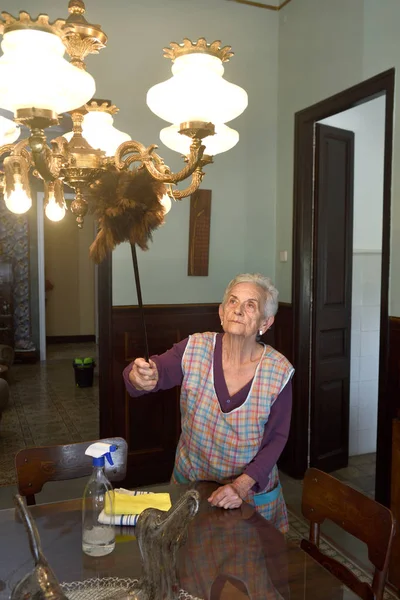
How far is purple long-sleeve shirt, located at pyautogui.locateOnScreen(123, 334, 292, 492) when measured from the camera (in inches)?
73.9

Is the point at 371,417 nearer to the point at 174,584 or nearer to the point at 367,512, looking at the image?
the point at 367,512

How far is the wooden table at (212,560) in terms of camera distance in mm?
1229

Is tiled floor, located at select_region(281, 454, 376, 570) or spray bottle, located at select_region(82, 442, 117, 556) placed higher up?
spray bottle, located at select_region(82, 442, 117, 556)

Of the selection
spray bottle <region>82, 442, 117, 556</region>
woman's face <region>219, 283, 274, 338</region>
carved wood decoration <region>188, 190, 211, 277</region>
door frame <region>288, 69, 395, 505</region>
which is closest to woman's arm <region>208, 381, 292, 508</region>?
woman's face <region>219, 283, 274, 338</region>

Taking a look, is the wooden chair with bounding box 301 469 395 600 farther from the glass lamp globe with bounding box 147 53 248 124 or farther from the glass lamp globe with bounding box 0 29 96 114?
the glass lamp globe with bounding box 0 29 96 114

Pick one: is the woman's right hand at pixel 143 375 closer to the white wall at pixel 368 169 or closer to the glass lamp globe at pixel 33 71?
the glass lamp globe at pixel 33 71

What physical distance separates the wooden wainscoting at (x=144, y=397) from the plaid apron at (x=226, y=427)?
5.58ft

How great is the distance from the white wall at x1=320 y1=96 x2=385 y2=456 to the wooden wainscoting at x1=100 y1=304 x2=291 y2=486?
683mm

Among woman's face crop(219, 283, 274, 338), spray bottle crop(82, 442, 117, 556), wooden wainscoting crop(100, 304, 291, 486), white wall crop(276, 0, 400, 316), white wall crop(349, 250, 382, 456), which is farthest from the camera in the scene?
white wall crop(349, 250, 382, 456)

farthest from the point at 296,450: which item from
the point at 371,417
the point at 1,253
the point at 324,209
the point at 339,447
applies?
the point at 1,253

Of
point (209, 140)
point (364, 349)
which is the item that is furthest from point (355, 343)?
point (209, 140)

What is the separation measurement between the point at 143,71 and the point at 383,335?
7.70ft

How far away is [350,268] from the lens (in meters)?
3.98

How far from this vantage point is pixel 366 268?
414cm
